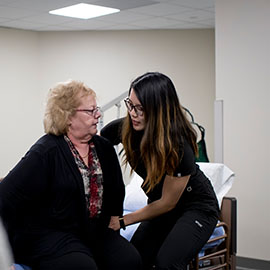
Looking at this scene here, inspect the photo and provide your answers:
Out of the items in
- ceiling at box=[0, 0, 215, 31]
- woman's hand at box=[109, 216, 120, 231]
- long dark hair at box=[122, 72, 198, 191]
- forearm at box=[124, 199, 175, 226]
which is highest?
ceiling at box=[0, 0, 215, 31]

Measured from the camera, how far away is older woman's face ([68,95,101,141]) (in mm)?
2264

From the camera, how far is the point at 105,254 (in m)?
2.24

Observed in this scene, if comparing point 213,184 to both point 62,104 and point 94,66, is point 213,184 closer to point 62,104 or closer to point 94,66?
point 62,104

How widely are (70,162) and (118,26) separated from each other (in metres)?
4.07

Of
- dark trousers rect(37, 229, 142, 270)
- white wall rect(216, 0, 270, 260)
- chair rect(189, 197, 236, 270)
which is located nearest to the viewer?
dark trousers rect(37, 229, 142, 270)

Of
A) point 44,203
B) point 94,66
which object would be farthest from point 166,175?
point 94,66

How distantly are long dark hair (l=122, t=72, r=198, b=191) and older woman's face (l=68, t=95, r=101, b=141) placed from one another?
20 cm

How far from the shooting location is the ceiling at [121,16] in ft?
15.2

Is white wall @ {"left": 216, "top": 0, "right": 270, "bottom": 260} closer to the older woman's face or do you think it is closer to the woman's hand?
the woman's hand

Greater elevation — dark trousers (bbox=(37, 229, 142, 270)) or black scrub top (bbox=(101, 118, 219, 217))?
black scrub top (bbox=(101, 118, 219, 217))

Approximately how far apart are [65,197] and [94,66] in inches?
178

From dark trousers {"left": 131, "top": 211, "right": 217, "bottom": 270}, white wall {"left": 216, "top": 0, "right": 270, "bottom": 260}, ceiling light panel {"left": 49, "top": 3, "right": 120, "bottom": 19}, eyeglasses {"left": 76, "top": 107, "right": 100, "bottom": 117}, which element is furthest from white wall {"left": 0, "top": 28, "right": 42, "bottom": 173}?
eyeglasses {"left": 76, "top": 107, "right": 100, "bottom": 117}

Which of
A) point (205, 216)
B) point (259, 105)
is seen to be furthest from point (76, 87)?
point (259, 105)

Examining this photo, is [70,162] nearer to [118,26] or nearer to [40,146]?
[40,146]
